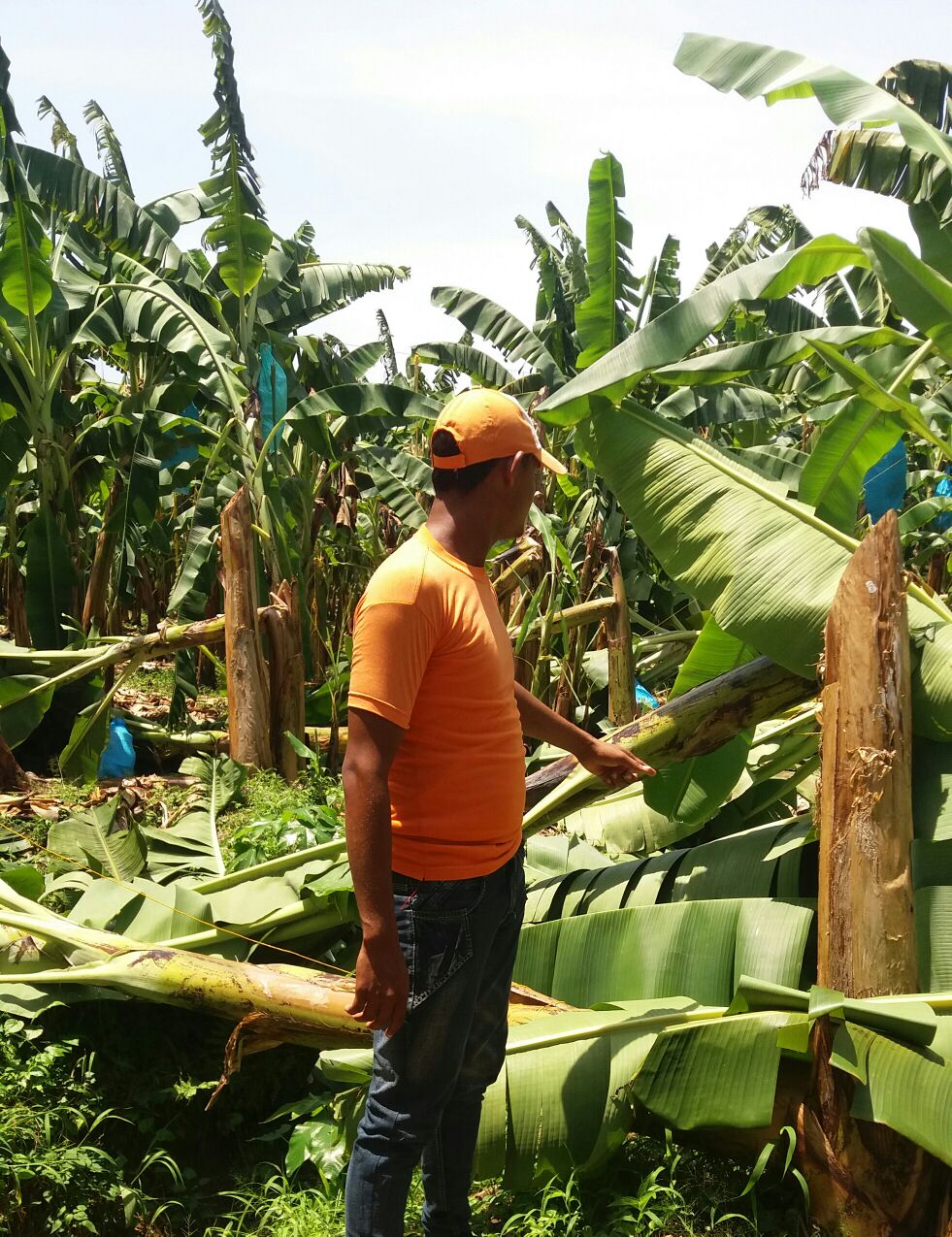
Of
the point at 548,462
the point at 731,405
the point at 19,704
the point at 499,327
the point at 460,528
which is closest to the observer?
the point at 460,528

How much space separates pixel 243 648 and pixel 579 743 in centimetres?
379

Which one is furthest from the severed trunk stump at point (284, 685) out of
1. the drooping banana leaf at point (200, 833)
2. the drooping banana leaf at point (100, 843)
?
the drooping banana leaf at point (100, 843)

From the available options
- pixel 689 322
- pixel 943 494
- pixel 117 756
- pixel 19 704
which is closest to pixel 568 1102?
pixel 689 322

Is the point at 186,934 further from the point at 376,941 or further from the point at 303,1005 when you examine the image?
the point at 376,941

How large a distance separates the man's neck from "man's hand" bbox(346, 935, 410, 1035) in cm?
81

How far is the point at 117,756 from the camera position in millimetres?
7008

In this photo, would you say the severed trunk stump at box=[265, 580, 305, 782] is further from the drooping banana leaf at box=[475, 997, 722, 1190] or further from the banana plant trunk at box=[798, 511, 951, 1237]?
the banana plant trunk at box=[798, 511, 951, 1237]

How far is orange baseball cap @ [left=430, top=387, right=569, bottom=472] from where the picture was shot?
7.35ft

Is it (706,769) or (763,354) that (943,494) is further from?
(706,769)

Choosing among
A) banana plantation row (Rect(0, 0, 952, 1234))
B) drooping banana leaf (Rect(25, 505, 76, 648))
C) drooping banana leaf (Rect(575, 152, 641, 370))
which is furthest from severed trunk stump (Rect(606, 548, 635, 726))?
drooping banana leaf (Rect(25, 505, 76, 648))

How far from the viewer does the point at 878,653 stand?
2830 millimetres

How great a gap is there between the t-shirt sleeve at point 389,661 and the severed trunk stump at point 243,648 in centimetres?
436

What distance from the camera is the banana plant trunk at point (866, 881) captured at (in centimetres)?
263

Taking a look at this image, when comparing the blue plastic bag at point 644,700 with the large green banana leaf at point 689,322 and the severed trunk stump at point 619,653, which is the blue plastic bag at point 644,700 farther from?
the large green banana leaf at point 689,322
